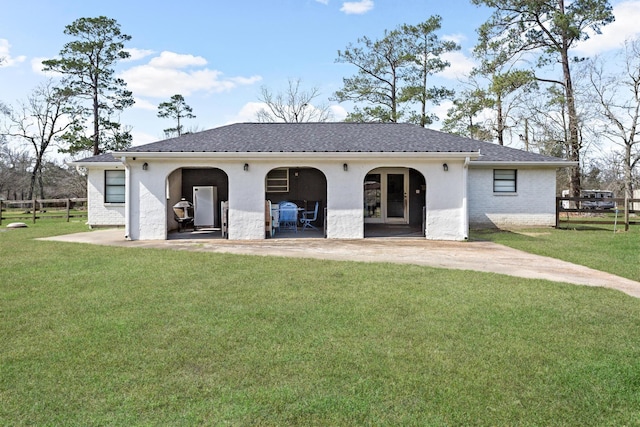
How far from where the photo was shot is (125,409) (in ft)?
8.57

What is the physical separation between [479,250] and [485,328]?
5891 millimetres

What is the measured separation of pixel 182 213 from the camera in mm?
14023

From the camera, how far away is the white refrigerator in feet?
47.9

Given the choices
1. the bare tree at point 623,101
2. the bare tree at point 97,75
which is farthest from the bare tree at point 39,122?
the bare tree at point 623,101

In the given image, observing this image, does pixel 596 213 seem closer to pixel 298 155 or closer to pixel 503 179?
pixel 503 179

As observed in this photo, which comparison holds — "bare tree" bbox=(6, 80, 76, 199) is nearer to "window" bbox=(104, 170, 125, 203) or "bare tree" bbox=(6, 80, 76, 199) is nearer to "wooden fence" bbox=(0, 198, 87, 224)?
"wooden fence" bbox=(0, 198, 87, 224)

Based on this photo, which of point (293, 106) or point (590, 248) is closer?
point (590, 248)

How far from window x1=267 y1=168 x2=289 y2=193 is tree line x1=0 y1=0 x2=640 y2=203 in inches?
553

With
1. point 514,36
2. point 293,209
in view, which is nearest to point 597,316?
point 293,209

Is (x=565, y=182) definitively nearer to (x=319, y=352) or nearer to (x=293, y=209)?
(x=293, y=209)

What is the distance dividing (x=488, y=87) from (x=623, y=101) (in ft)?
24.8

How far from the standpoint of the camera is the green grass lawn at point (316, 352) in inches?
103

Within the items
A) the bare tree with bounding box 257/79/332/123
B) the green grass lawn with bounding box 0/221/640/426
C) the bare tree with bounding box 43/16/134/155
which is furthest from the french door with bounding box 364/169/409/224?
the bare tree with bounding box 43/16/134/155

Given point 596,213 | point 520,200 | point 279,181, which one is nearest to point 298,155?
point 279,181
